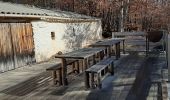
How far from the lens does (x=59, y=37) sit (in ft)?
54.5

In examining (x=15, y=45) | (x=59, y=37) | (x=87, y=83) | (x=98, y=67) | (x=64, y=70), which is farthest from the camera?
(x=59, y=37)

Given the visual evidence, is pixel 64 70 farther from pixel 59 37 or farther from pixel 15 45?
pixel 59 37

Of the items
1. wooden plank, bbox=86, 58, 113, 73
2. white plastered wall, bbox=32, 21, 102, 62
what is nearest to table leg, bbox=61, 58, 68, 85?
wooden plank, bbox=86, 58, 113, 73

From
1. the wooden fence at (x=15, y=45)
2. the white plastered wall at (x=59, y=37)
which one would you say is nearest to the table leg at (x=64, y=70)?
the wooden fence at (x=15, y=45)

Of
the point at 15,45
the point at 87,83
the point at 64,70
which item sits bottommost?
the point at 87,83

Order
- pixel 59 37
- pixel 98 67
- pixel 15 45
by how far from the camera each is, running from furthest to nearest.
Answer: pixel 59 37 < pixel 15 45 < pixel 98 67

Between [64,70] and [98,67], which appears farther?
[64,70]

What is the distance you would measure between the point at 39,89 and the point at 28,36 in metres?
5.14

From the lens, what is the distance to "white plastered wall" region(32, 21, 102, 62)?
14156 mm

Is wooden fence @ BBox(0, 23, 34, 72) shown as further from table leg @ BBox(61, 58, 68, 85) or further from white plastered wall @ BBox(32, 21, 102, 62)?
table leg @ BBox(61, 58, 68, 85)

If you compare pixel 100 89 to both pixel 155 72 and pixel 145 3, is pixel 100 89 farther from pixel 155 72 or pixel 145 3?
pixel 145 3

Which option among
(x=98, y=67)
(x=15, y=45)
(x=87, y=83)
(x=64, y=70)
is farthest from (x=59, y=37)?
(x=87, y=83)

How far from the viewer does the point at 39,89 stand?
28.0 feet

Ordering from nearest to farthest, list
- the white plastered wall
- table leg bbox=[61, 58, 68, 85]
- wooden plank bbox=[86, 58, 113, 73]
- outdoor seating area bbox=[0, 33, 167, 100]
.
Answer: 1. outdoor seating area bbox=[0, 33, 167, 100]
2. wooden plank bbox=[86, 58, 113, 73]
3. table leg bbox=[61, 58, 68, 85]
4. the white plastered wall
